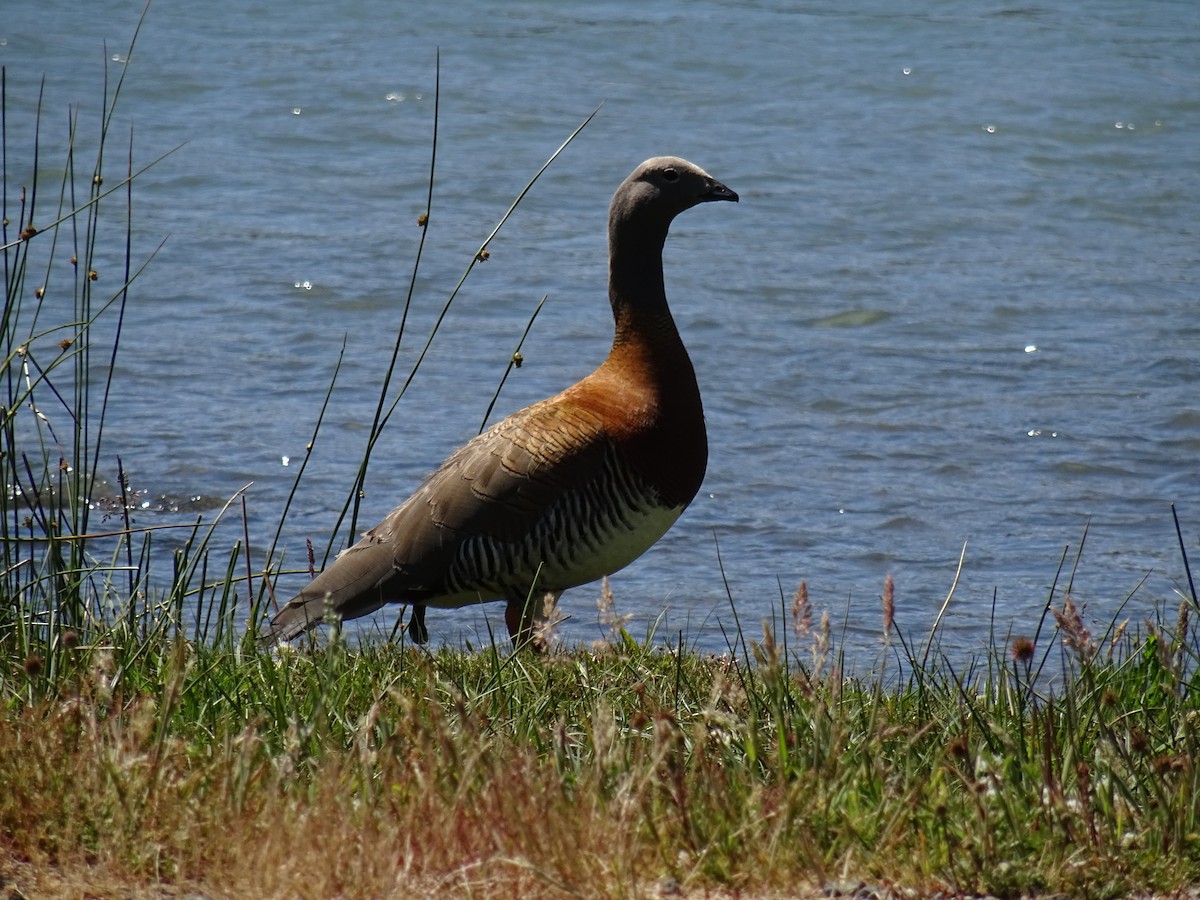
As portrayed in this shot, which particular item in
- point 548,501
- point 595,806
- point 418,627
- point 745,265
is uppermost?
point 745,265

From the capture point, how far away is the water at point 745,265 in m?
7.43

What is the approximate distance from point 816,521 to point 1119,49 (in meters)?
11.6

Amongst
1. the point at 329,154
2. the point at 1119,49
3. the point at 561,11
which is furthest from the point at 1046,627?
the point at 561,11

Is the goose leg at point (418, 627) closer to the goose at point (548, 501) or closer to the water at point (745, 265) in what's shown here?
the goose at point (548, 501)

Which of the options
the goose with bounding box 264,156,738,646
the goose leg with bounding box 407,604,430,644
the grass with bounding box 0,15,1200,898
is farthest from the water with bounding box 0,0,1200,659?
the grass with bounding box 0,15,1200,898

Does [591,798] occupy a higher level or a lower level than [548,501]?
lower

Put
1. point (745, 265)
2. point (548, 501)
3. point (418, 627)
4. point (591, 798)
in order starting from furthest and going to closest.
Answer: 1. point (745, 265)
2. point (418, 627)
3. point (548, 501)
4. point (591, 798)

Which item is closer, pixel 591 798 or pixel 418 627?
pixel 591 798

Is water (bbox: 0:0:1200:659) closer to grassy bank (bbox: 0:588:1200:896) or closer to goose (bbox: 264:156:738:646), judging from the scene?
goose (bbox: 264:156:738:646)

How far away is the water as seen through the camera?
24.4 feet

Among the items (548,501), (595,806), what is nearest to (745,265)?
(548,501)

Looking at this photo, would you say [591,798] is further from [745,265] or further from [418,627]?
[745,265]

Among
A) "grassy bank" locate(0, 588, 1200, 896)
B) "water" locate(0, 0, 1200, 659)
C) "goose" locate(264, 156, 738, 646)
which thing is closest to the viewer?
"grassy bank" locate(0, 588, 1200, 896)

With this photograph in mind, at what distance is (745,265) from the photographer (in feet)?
37.6
